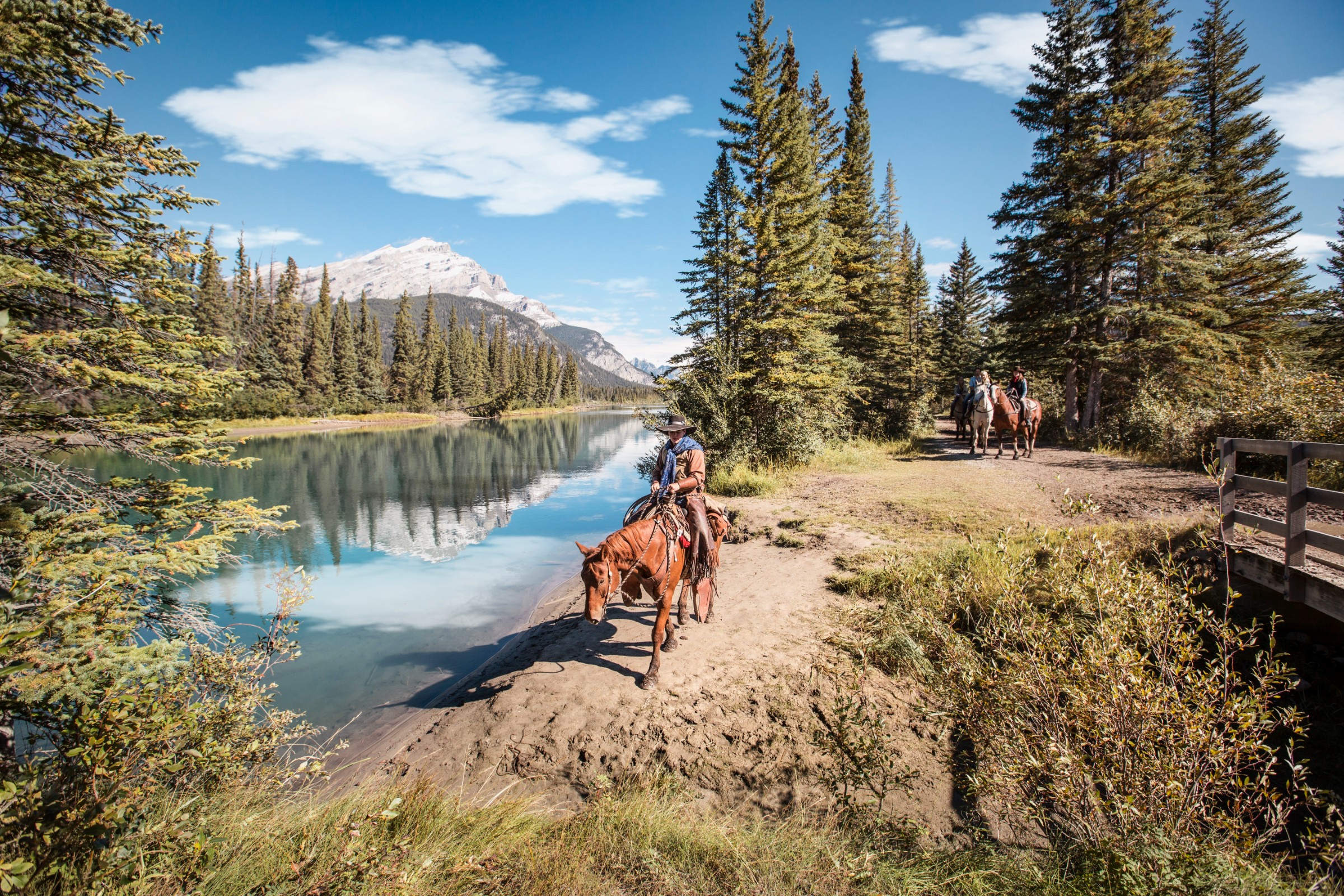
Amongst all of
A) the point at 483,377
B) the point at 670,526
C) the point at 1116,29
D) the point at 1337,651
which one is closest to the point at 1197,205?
the point at 1116,29

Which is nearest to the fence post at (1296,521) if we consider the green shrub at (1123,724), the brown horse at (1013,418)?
the green shrub at (1123,724)

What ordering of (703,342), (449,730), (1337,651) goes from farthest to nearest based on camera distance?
(703,342)
(449,730)
(1337,651)

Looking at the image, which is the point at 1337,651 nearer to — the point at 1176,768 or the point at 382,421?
the point at 1176,768

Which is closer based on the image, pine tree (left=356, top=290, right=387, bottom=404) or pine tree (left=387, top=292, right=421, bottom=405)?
pine tree (left=356, top=290, right=387, bottom=404)

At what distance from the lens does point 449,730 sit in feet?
19.2

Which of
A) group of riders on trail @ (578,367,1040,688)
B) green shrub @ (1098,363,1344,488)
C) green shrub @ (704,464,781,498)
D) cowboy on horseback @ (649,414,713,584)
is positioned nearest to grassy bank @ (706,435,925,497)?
green shrub @ (704,464,781,498)

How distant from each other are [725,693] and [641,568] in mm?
1610

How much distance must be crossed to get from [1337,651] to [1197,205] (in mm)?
20762

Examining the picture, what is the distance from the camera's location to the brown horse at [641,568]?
548 centimetres

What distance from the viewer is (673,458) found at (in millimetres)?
6977

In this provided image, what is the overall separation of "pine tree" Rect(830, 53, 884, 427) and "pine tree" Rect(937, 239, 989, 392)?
1227 cm

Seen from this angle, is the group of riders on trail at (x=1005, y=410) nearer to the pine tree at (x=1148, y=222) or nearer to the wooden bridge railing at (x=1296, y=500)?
the pine tree at (x=1148, y=222)

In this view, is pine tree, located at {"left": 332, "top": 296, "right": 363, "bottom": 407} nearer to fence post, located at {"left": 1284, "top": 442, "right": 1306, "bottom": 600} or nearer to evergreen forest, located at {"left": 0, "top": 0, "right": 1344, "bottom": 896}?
evergreen forest, located at {"left": 0, "top": 0, "right": 1344, "bottom": 896}

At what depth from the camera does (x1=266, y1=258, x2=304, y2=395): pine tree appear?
200 feet
